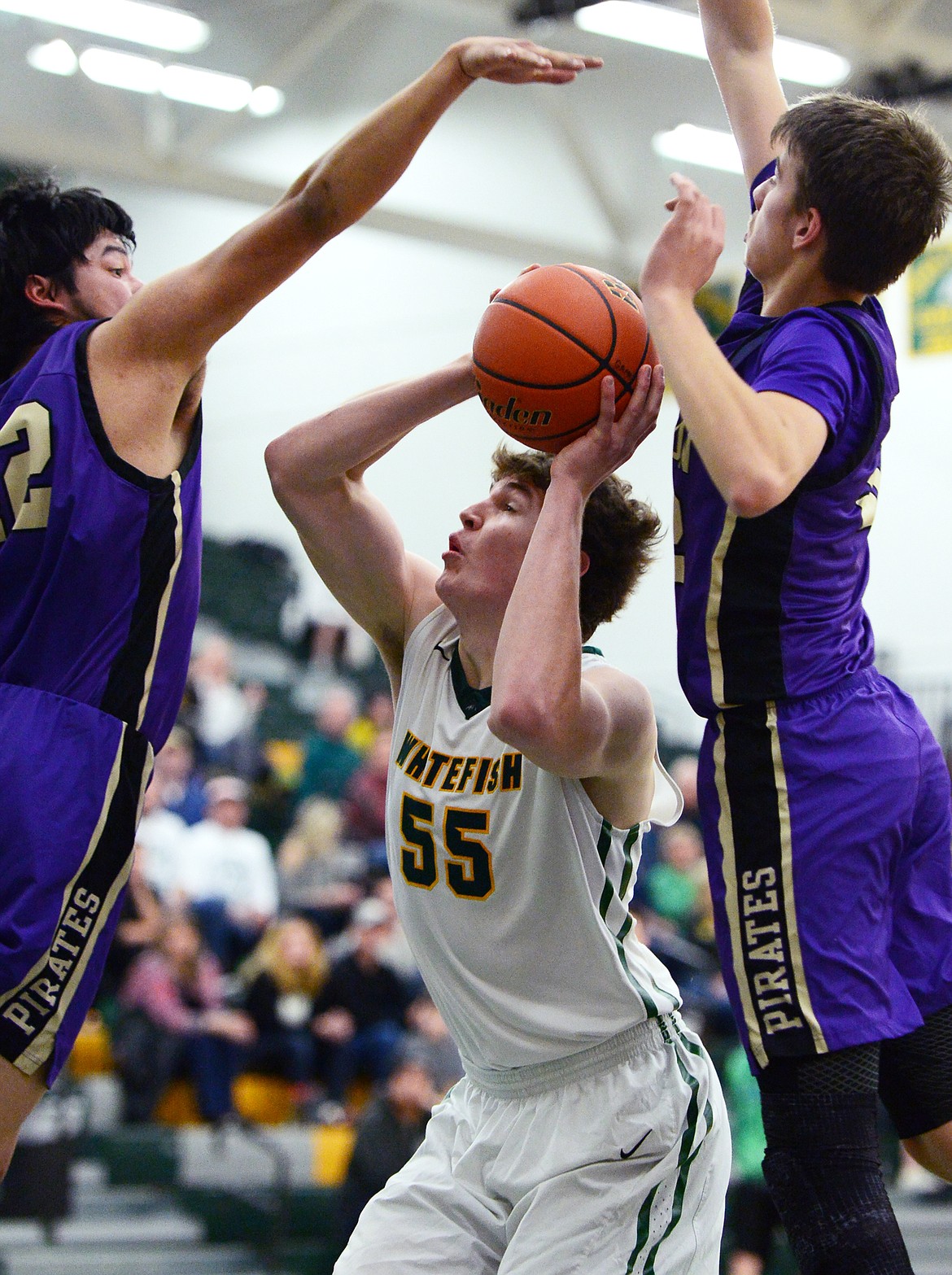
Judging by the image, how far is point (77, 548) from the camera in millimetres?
3047

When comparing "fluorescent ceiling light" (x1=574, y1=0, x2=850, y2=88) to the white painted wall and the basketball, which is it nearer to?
the white painted wall

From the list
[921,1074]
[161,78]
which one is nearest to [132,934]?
[921,1074]

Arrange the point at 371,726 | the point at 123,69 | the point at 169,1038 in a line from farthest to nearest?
the point at 371,726 < the point at 123,69 < the point at 169,1038

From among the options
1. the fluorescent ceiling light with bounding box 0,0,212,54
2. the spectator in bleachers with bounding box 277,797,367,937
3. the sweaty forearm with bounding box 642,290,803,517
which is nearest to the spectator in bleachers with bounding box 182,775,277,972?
the spectator in bleachers with bounding box 277,797,367,937

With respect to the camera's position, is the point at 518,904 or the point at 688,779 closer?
the point at 518,904

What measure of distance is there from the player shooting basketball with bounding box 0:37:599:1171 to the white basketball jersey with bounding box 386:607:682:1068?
625 millimetres

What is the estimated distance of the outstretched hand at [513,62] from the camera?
3061 mm

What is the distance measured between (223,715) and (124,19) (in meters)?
5.62

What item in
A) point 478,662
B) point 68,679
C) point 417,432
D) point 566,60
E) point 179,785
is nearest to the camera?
point 68,679

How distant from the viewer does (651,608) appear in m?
17.3

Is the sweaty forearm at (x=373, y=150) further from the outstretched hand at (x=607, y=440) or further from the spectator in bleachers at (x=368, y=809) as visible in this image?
the spectator in bleachers at (x=368, y=809)

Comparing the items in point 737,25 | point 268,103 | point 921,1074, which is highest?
point 268,103

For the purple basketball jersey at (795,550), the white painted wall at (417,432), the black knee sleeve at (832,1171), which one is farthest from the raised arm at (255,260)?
the white painted wall at (417,432)

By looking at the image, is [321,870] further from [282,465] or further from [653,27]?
[282,465]
